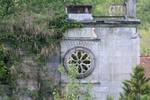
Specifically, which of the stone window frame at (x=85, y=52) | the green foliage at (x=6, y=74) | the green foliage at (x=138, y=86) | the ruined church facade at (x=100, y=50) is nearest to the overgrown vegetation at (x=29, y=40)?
the green foliage at (x=6, y=74)

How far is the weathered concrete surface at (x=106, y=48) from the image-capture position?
19.4 m

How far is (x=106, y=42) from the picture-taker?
63.7ft

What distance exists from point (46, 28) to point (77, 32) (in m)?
1.10

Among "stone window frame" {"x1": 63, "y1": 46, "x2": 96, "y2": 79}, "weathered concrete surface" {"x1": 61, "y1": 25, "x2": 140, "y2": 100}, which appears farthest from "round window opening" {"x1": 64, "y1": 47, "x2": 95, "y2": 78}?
"weathered concrete surface" {"x1": 61, "y1": 25, "x2": 140, "y2": 100}

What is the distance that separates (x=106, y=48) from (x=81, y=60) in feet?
3.16

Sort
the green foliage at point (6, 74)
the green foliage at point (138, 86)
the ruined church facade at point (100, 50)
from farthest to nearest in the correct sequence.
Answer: the ruined church facade at point (100, 50) → the green foliage at point (6, 74) → the green foliage at point (138, 86)

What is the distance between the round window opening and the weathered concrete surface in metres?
0.14

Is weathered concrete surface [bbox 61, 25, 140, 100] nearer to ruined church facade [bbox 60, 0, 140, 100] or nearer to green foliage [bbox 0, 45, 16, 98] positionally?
ruined church facade [bbox 60, 0, 140, 100]

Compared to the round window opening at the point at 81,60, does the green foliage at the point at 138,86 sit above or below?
below

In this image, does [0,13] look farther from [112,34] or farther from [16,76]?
[112,34]

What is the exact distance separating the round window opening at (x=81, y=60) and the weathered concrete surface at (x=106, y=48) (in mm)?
143

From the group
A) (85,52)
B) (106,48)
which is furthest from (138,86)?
(85,52)

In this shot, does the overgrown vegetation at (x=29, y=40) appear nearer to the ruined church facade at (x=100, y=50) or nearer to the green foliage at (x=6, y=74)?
the green foliage at (x=6, y=74)

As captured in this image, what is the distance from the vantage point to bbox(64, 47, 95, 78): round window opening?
63.6 feet
